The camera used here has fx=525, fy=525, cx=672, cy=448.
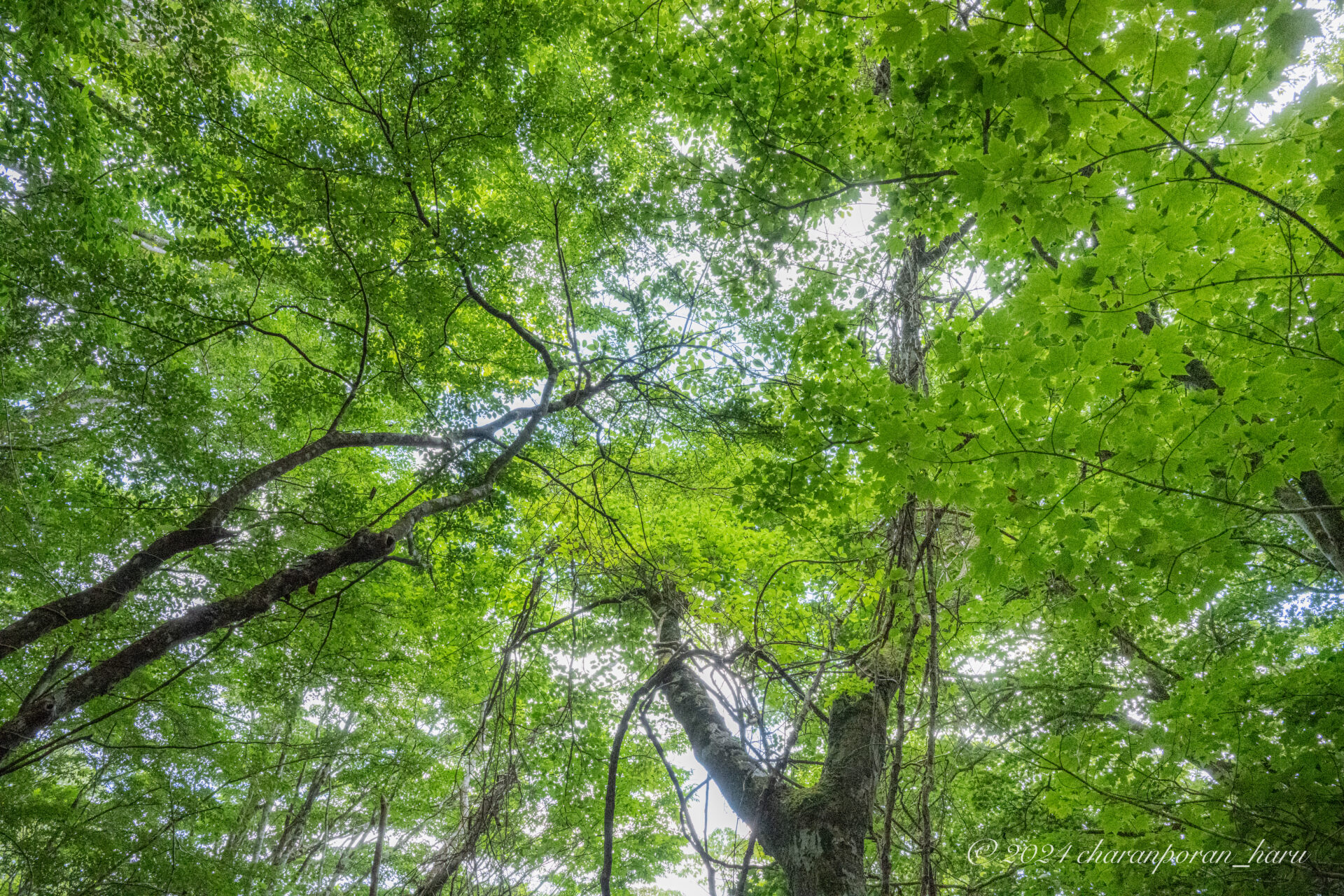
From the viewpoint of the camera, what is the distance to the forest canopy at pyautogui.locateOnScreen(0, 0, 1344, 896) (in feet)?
5.12

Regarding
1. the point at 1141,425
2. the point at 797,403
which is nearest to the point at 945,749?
the point at 797,403

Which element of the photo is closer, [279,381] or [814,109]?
[814,109]

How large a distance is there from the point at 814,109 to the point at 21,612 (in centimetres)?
895

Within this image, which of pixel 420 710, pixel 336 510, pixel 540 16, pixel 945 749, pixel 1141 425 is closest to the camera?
pixel 1141 425

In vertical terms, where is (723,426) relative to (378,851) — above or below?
above

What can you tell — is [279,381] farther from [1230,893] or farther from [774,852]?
[1230,893]

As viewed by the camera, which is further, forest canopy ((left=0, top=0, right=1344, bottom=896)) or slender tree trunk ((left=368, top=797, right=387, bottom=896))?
slender tree trunk ((left=368, top=797, right=387, bottom=896))

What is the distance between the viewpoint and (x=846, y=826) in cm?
273

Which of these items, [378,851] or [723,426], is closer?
[378,851]

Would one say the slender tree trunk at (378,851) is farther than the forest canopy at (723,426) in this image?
Yes

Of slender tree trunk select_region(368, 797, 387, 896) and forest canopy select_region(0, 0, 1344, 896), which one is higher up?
forest canopy select_region(0, 0, 1344, 896)

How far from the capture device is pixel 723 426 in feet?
13.1

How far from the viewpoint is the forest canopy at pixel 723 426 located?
1561mm

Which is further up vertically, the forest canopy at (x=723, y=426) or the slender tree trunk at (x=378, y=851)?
the forest canopy at (x=723, y=426)
